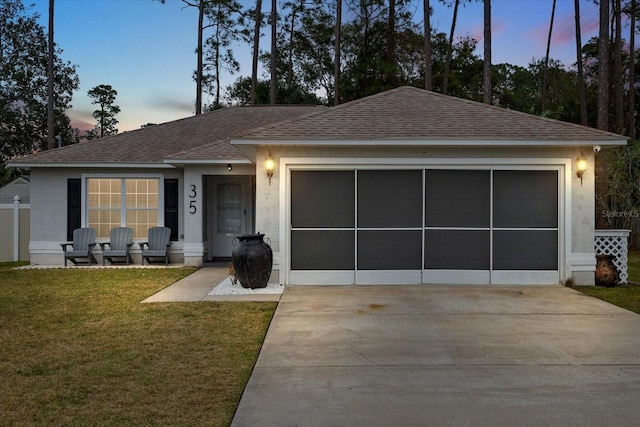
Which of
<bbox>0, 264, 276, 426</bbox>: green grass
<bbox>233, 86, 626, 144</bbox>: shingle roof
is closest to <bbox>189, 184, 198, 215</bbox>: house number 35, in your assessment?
<bbox>233, 86, 626, 144</bbox>: shingle roof

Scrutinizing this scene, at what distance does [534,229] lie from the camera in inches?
401

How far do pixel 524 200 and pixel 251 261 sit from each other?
530 centimetres

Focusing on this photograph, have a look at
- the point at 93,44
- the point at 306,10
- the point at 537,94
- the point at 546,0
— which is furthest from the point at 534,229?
the point at 537,94

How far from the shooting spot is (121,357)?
554 centimetres

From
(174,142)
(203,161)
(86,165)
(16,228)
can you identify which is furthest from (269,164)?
(16,228)

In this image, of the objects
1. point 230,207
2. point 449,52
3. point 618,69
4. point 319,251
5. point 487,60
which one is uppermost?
point 449,52

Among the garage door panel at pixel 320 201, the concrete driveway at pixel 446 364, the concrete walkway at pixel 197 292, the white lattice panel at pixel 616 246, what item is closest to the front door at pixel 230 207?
the concrete walkway at pixel 197 292

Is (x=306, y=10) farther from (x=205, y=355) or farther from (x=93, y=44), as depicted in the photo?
(x=205, y=355)

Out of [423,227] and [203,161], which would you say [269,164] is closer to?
[423,227]

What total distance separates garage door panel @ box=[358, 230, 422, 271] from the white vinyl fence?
35.4 ft

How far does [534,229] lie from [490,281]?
129cm

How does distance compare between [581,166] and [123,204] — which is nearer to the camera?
[581,166]

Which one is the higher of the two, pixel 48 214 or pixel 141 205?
pixel 141 205

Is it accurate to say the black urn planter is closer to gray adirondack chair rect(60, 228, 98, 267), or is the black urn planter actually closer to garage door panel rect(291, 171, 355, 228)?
garage door panel rect(291, 171, 355, 228)
